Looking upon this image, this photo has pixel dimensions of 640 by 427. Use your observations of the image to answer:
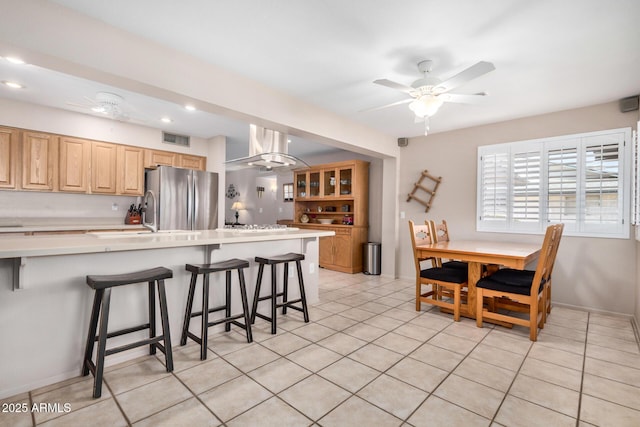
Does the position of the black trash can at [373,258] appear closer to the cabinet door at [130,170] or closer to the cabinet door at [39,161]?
the cabinet door at [130,170]

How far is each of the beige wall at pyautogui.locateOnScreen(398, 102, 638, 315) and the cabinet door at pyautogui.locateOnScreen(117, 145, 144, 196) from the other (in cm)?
417

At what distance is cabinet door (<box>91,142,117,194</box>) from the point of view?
440 centimetres

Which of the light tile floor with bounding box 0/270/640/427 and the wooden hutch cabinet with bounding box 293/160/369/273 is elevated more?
the wooden hutch cabinet with bounding box 293/160/369/273

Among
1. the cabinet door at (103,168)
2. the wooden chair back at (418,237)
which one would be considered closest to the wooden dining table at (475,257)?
the wooden chair back at (418,237)

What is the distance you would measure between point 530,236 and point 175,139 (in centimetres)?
551

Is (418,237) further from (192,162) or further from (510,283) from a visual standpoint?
(192,162)

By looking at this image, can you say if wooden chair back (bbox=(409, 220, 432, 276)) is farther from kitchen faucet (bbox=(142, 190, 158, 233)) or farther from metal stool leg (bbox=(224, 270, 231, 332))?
kitchen faucet (bbox=(142, 190, 158, 233))

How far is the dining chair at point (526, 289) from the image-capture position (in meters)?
2.70

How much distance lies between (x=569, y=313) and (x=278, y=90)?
13.4ft

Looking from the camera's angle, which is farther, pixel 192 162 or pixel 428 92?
pixel 192 162

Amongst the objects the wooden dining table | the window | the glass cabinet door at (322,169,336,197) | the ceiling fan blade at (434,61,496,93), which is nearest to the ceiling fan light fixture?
the ceiling fan blade at (434,61,496,93)

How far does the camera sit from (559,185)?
3770 millimetres

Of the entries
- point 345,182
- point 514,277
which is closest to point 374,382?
point 514,277

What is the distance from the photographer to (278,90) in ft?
10.7
